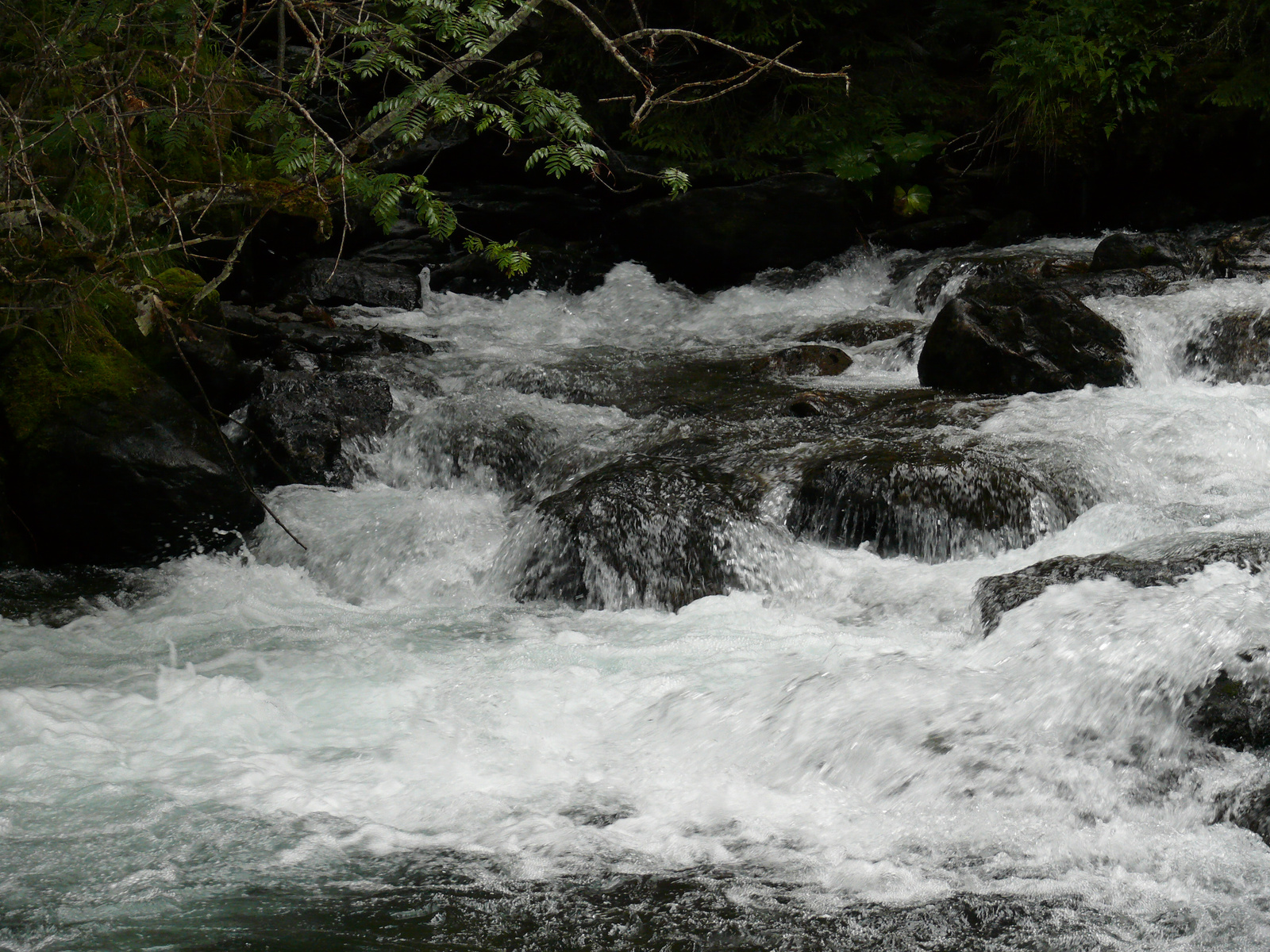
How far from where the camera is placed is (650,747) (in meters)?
3.62

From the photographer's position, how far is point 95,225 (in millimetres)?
5426

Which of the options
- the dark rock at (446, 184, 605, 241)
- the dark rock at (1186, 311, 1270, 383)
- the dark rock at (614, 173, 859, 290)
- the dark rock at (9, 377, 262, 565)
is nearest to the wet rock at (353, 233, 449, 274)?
the dark rock at (446, 184, 605, 241)

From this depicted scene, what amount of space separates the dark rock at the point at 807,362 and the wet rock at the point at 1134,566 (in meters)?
3.95

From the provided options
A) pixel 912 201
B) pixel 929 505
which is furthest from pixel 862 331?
pixel 929 505

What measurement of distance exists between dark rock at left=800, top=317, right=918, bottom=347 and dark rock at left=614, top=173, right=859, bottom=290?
1.95 m

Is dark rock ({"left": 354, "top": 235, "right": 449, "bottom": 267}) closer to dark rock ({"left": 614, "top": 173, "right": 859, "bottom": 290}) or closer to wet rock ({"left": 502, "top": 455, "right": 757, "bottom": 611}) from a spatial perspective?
dark rock ({"left": 614, "top": 173, "right": 859, "bottom": 290})

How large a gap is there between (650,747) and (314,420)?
4.32m

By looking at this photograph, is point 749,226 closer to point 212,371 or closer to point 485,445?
point 485,445

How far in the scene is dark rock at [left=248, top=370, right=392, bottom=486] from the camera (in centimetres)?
693

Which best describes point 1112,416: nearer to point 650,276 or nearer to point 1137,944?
point 1137,944

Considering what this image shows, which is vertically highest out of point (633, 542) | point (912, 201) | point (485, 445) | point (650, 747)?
point (912, 201)

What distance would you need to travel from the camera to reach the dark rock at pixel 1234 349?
6969 mm

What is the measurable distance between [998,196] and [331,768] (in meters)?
10.2

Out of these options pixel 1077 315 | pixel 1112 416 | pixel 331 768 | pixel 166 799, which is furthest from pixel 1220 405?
pixel 166 799
